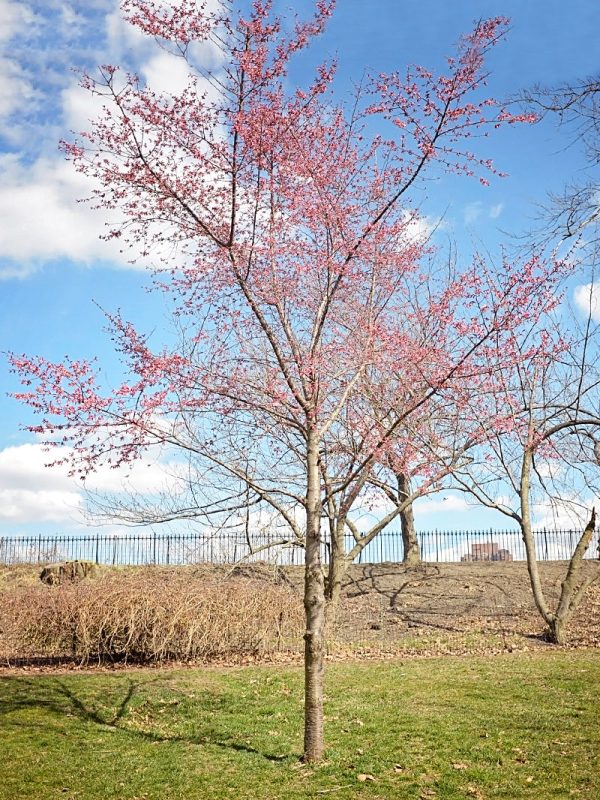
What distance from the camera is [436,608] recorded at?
1756 cm

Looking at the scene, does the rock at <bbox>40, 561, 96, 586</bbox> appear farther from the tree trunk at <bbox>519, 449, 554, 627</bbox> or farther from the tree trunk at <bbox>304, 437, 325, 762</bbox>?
the tree trunk at <bbox>304, 437, 325, 762</bbox>

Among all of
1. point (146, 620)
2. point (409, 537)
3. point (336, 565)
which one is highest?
point (409, 537)

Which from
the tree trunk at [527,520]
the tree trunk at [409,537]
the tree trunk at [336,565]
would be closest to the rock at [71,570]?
the tree trunk at [336,565]

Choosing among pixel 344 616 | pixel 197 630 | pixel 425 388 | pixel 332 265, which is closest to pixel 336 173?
pixel 332 265

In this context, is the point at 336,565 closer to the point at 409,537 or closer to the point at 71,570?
the point at 409,537

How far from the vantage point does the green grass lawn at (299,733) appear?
7.45 m

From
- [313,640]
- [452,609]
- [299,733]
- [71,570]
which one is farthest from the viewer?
[71,570]

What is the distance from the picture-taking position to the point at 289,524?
14.3 m

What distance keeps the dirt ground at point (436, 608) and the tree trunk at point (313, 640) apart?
5040 millimetres

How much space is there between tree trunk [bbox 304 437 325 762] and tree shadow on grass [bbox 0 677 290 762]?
0.52 m

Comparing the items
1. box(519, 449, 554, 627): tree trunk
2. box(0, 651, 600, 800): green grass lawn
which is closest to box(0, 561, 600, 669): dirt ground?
box(519, 449, 554, 627): tree trunk

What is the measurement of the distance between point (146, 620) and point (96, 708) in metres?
2.40

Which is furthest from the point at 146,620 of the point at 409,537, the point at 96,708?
the point at 409,537

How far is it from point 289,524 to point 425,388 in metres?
6.08
